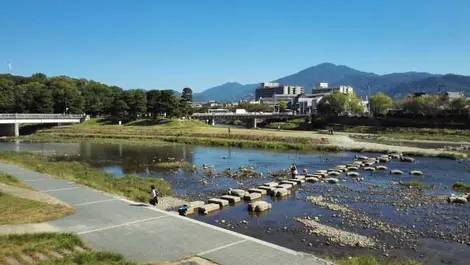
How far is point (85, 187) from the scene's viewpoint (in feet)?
78.6

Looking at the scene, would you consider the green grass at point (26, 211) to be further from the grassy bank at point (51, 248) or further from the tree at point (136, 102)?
the tree at point (136, 102)

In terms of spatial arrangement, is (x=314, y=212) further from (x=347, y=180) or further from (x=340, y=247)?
(x=347, y=180)

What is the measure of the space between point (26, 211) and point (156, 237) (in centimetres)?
646

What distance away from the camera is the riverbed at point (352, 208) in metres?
17.5

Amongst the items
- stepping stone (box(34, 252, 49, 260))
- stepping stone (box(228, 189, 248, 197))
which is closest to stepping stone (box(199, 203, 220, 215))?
stepping stone (box(228, 189, 248, 197))

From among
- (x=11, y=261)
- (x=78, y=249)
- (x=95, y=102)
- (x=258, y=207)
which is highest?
(x=95, y=102)

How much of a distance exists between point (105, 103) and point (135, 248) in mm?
96200

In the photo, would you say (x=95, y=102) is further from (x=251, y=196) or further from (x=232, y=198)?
(x=232, y=198)

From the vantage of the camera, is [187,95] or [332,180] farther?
[187,95]

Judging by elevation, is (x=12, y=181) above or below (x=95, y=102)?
below

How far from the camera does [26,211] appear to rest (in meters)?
A: 17.2

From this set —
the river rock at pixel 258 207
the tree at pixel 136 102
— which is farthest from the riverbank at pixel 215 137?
the river rock at pixel 258 207

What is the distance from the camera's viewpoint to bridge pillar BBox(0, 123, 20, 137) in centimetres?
8175

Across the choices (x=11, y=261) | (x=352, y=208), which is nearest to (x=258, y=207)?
(x=352, y=208)
